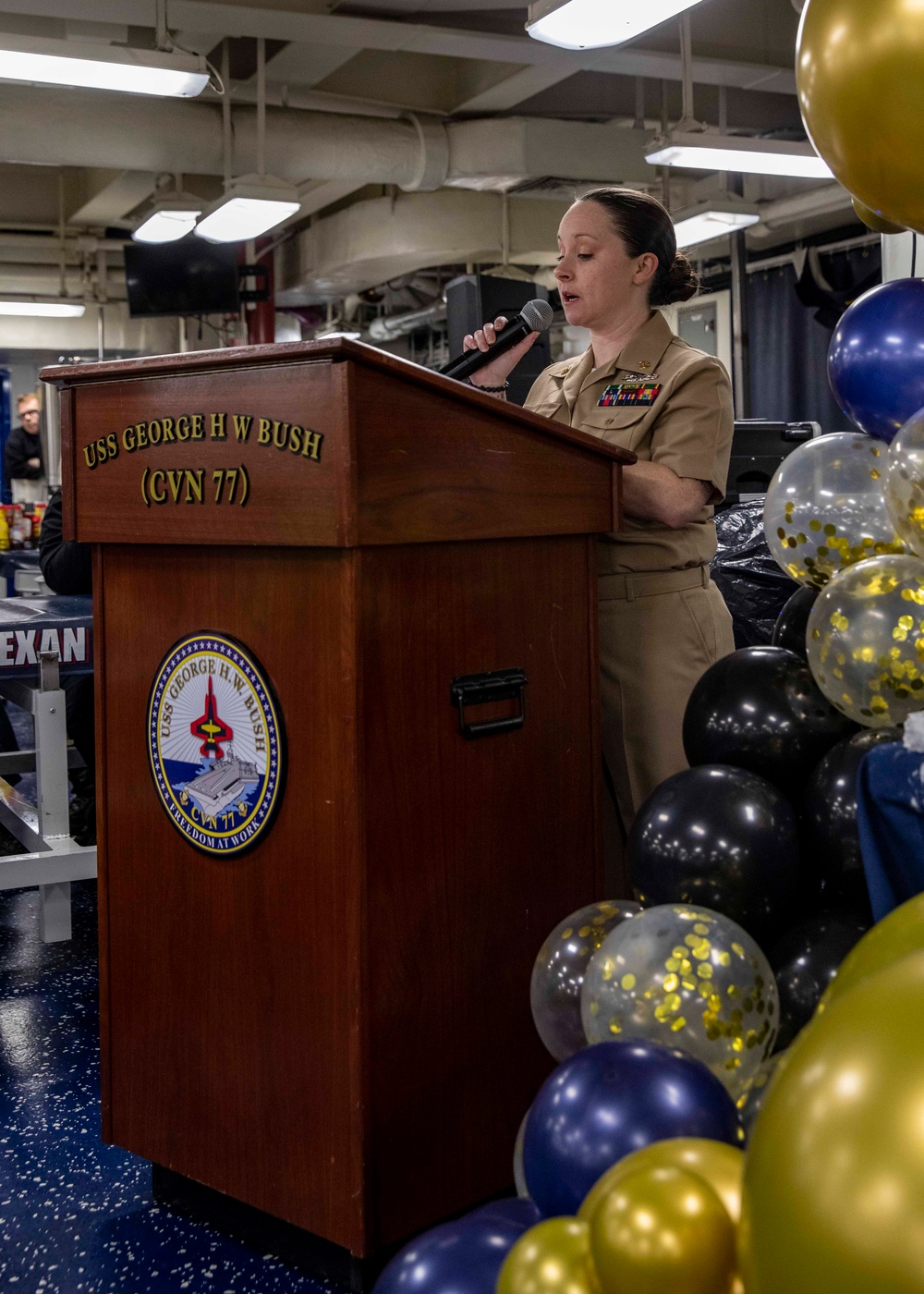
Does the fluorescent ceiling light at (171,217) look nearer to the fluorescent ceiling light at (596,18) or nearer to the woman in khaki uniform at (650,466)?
the fluorescent ceiling light at (596,18)

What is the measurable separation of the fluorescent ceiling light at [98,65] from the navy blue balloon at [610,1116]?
4599mm

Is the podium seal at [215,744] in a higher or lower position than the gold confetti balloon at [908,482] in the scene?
lower

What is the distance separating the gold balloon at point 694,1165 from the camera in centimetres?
69

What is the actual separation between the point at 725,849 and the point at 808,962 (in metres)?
0.13

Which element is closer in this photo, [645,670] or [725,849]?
[725,849]

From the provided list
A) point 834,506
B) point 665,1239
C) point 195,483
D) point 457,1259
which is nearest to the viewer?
point 665,1239

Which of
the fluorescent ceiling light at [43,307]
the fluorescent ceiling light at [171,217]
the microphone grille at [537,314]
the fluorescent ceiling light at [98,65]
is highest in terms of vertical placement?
the fluorescent ceiling light at [43,307]

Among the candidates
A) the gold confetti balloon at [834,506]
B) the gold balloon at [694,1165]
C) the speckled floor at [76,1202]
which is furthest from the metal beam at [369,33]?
the gold balloon at [694,1165]

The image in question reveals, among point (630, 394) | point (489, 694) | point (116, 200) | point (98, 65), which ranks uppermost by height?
point (116, 200)

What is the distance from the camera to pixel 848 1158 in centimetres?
50

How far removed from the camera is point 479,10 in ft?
19.1

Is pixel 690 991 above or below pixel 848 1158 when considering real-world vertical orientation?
below

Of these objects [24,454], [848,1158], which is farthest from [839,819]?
[24,454]

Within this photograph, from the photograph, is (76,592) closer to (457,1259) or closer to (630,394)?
(630,394)
